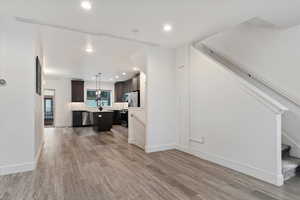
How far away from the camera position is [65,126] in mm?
9047

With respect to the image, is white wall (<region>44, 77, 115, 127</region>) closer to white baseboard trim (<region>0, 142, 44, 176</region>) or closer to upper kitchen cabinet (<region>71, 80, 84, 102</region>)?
upper kitchen cabinet (<region>71, 80, 84, 102</region>)

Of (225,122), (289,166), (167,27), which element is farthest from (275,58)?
(167,27)

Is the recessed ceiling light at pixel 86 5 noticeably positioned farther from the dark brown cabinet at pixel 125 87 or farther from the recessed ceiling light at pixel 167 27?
the dark brown cabinet at pixel 125 87

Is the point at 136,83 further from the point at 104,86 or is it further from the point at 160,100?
the point at 160,100

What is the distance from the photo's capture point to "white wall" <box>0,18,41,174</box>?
9.12 ft

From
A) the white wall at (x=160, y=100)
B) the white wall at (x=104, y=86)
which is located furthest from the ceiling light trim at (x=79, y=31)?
the white wall at (x=104, y=86)

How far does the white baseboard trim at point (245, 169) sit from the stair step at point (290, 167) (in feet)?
0.84

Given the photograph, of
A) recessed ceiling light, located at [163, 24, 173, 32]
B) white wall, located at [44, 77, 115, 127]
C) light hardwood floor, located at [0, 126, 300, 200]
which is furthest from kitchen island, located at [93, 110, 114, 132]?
recessed ceiling light, located at [163, 24, 173, 32]

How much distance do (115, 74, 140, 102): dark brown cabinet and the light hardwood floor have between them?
4.83 meters

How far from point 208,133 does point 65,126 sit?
8133 millimetres

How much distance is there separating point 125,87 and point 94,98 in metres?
2.37

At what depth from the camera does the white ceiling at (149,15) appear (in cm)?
241

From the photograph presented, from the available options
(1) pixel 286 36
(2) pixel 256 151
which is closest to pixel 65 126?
(2) pixel 256 151

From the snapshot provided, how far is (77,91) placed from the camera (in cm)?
939
